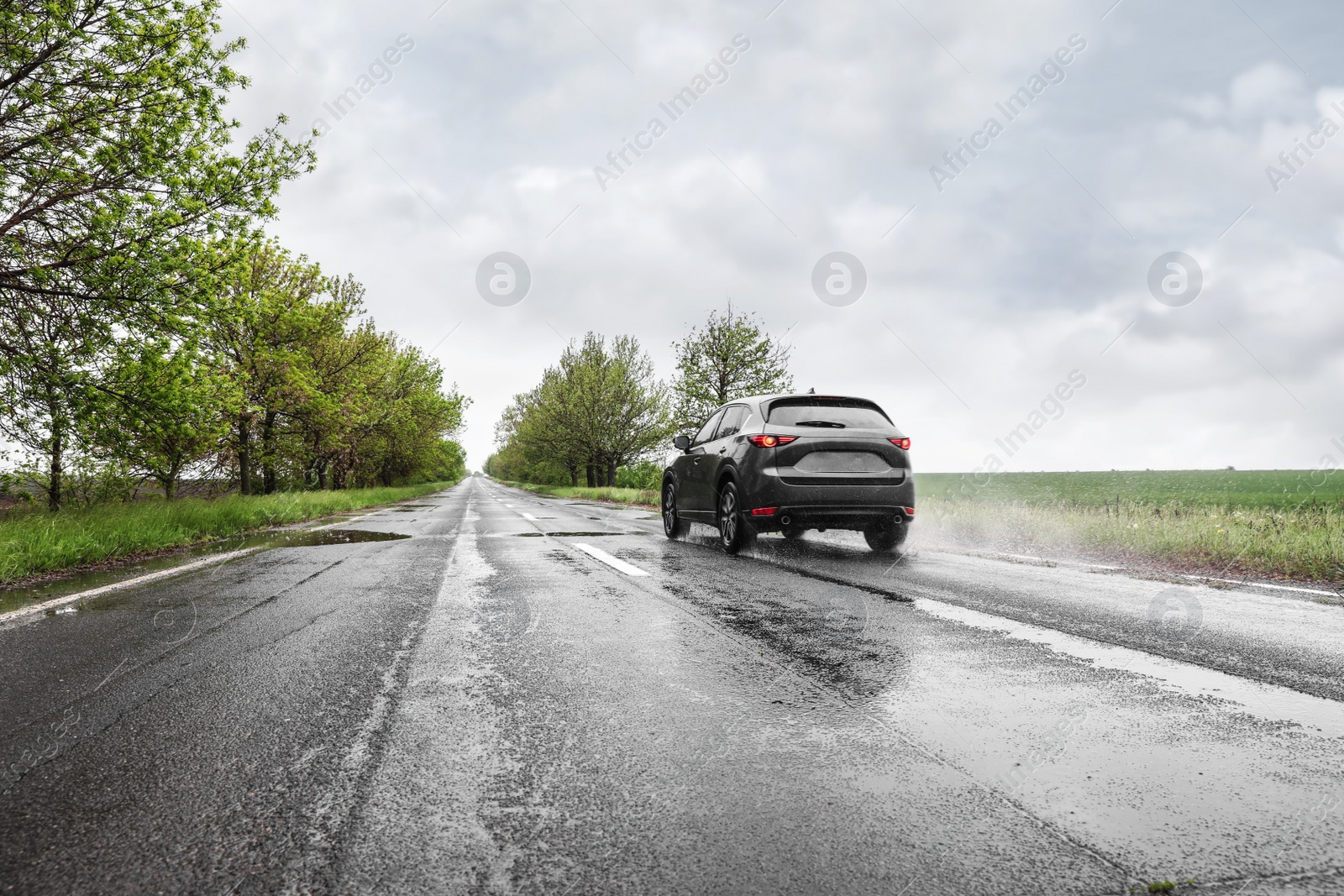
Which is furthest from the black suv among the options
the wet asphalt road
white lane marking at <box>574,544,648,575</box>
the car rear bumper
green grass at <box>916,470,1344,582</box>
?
the wet asphalt road

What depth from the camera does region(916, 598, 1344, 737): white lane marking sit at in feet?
9.11

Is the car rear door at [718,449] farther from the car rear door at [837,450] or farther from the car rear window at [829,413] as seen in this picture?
the car rear door at [837,450]

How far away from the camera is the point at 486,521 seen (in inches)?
614

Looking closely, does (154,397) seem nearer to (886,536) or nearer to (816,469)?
(816,469)

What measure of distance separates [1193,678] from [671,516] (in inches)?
313

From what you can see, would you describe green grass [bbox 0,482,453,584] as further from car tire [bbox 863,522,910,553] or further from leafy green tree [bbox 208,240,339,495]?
car tire [bbox 863,522,910,553]

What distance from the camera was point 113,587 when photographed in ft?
20.3

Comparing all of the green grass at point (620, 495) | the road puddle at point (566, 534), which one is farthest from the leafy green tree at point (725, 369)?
the road puddle at point (566, 534)

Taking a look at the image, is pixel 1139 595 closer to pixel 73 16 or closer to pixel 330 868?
pixel 330 868

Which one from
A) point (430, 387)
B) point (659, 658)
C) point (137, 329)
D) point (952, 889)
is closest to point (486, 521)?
point (137, 329)

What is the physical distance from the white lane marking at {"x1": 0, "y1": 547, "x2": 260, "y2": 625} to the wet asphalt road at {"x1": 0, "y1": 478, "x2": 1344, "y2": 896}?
0.37 m

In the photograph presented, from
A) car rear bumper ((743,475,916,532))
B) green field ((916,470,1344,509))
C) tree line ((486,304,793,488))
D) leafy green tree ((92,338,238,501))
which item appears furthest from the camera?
tree line ((486,304,793,488))

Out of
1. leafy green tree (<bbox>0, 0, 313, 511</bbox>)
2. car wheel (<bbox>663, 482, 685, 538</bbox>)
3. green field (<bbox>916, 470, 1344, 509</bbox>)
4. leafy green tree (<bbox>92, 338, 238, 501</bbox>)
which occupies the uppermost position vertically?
leafy green tree (<bbox>0, 0, 313, 511</bbox>)

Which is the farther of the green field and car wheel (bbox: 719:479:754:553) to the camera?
the green field
